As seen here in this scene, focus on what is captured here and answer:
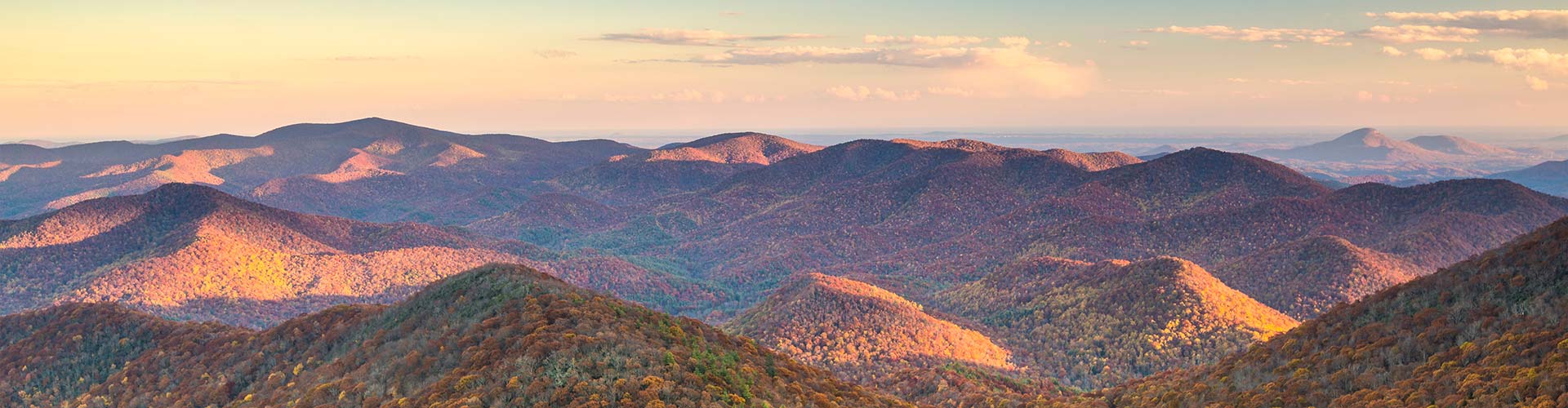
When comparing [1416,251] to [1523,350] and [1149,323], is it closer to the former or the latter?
[1149,323]

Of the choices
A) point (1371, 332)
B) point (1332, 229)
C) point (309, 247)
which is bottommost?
point (309, 247)

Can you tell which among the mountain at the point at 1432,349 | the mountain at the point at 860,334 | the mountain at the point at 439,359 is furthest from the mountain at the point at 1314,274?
the mountain at the point at 439,359

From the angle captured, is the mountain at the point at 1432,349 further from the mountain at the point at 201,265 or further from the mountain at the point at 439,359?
the mountain at the point at 201,265

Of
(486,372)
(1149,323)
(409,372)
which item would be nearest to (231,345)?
(409,372)

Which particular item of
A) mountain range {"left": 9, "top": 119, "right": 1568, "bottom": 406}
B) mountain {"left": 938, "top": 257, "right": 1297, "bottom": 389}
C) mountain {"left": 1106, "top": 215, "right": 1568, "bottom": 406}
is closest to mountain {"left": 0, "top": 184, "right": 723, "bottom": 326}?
mountain range {"left": 9, "top": 119, "right": 1568, "bottom": 406}

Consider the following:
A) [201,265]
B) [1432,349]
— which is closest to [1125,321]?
[1432,349]

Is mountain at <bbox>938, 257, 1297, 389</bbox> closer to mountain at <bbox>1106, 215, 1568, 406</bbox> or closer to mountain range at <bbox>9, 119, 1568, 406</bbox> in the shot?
mountain range at <bbox>9, 119, 1568, 406</bbox>

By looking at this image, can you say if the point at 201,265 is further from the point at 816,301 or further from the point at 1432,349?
the point at 1432,349
